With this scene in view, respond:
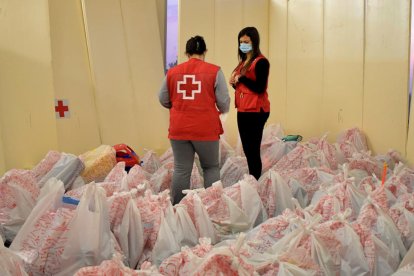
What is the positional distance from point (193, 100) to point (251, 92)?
0.51m

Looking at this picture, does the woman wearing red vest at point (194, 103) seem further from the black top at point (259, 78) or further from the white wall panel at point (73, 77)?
the white wall panel at point (73, 77)

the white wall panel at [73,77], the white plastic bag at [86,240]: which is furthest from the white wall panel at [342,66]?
the white plastic bag at [86,240]

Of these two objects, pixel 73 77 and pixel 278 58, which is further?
pixel 278 58

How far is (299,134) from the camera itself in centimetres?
A: 410

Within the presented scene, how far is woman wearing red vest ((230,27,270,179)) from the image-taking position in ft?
9.46

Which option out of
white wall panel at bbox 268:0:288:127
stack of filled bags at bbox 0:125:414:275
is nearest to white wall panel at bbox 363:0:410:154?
stack of filled bags at bbox 0:125:414:275

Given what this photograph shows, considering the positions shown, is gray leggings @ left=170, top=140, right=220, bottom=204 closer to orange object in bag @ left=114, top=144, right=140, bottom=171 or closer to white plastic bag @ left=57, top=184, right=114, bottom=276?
orange object in bag @ left=114, top=144, right=140, bottom=171

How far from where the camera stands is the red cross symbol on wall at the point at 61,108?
3521mm

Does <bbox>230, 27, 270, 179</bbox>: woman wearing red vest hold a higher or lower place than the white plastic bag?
higher

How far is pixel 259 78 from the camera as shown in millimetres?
2879

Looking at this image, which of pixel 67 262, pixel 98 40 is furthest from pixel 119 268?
pixel 98 40

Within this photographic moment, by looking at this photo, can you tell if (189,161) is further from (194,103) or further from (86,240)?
(86,240)

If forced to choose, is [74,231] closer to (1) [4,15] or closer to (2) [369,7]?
(1) [4,15]

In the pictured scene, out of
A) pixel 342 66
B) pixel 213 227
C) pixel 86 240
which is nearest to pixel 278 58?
pixel 342 66
